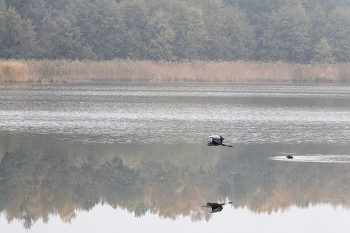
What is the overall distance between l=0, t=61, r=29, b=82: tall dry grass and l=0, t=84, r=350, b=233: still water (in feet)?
50.0

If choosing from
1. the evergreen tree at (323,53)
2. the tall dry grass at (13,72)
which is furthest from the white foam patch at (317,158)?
the evergreen tree at (323,53)

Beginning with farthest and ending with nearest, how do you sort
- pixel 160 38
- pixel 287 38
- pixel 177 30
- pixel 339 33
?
pixel 339 33
pixel 287 38
pixel 177 30
pixel 160 38

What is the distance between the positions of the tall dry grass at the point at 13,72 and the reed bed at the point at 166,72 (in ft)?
3.43

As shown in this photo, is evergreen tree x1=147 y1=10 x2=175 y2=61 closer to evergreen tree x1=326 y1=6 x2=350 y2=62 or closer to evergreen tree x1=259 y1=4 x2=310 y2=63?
evergreen tree x1=259 y1=4 x2=310 y2=63

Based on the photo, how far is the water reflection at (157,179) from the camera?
317 inches

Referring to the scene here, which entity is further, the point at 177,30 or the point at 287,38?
the point at 287,38

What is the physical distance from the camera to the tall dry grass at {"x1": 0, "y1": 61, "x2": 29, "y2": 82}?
34.5 m

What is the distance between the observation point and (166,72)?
3991 cm

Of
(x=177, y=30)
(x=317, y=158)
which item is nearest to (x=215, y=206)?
(x=317, y=158)

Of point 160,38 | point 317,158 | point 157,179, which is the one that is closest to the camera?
point 157,179

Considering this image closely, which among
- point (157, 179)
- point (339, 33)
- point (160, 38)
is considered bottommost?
point (160, 38)

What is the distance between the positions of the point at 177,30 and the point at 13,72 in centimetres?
2380

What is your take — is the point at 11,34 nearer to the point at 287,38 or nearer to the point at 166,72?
the point at 166,72

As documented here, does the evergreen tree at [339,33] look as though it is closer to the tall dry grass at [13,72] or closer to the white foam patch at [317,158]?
the tall dry grass at [13,72]
